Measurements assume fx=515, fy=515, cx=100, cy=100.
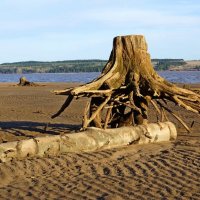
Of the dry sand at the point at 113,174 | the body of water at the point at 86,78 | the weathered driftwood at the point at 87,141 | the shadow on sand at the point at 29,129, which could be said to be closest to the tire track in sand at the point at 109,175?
the dry sand at the point at 113,174

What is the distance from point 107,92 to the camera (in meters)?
11.4

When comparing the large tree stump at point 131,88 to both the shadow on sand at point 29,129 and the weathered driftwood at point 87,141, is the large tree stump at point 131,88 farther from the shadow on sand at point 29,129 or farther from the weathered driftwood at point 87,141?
the shadow on sand at point 29,129

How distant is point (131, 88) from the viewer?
38.5ft

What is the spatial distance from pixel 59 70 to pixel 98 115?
163 metres

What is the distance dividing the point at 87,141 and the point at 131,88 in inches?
90.2

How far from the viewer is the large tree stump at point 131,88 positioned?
1156cm

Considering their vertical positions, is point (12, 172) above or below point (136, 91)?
below

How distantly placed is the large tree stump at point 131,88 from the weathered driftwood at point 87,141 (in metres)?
0.70

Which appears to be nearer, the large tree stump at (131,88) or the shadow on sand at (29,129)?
the large tree stump at (131,88)

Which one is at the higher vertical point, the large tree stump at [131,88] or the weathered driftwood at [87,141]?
the large tree stump at [131,88]

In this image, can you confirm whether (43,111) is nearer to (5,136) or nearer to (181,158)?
(5,136)

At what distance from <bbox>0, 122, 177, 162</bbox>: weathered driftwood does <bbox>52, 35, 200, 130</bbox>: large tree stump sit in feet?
2.31

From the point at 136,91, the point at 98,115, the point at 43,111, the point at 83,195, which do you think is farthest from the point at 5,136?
the point at 43,111

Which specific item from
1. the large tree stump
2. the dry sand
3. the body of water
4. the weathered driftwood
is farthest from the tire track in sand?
the body of water
